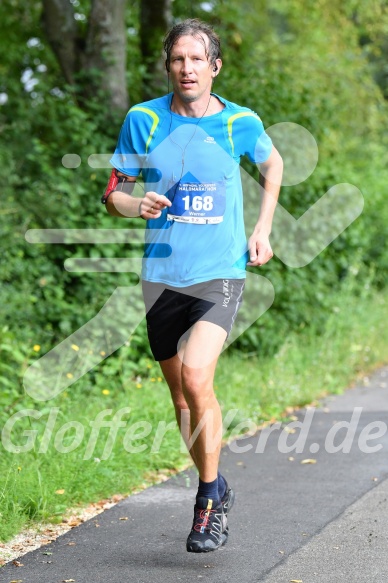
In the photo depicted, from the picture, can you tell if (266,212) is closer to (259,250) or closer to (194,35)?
(259,250)

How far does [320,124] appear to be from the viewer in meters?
11.3

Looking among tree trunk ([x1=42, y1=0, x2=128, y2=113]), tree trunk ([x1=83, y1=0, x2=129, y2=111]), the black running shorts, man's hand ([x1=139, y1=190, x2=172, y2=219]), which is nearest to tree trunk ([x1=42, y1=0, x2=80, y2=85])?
tree trunk ([x1=42, y1=0, x2=128, y2=113])

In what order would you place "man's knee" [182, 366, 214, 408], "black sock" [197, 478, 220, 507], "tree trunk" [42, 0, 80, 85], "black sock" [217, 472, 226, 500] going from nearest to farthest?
1. "man's knee" [182, 366, 214, 408]
2. "black sock" [197, 478, 220, 507]
3. "black sock" [217, 472, 226, 500]
4. "tree trunk" [42, 0, 80, 85]

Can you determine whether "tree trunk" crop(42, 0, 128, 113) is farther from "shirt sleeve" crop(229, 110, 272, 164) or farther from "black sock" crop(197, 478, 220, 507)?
"black sock" crop(197, 478, 220, 507)

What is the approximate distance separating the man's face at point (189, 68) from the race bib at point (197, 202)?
400 millimetres

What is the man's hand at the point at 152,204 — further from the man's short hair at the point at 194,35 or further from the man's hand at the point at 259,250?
the man's short hair at the point at 194,35

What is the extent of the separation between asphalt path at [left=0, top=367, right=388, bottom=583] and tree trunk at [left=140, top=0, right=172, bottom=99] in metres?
5.89

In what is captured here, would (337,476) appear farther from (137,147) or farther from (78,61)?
(78,61)

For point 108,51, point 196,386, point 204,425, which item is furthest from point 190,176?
point 108,51

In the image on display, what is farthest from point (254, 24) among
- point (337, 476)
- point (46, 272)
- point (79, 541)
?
point (79, 541)

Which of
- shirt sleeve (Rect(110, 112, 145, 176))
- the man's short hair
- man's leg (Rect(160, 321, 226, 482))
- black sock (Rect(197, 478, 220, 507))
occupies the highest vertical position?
the man's short hair

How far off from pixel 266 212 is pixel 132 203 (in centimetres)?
68

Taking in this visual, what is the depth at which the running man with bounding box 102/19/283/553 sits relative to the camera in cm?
461

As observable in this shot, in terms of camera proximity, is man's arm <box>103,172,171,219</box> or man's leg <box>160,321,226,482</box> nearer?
man's arm <box>103,172,171,219</box>
